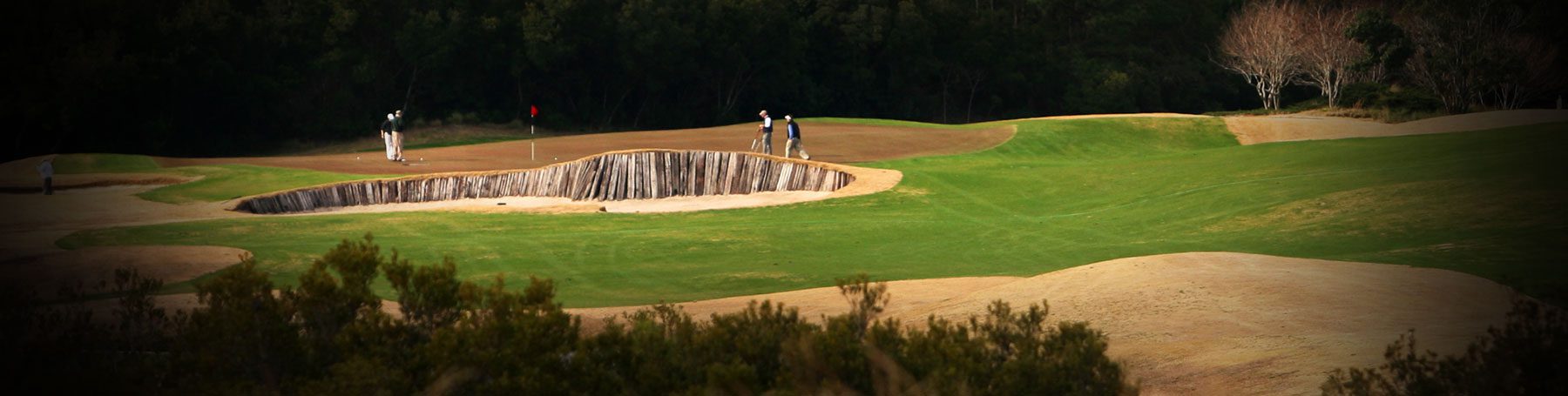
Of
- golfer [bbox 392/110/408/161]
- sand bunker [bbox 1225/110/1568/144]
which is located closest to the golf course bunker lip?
golfer [bbox 392/110/408/161]

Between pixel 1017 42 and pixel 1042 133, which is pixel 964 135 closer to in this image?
pixel 1042 133

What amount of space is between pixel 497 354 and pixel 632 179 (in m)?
23.1

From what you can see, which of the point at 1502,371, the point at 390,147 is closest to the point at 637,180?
the point at 390,147

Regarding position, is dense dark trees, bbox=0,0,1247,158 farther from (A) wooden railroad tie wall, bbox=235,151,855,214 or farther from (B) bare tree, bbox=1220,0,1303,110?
(A) wooden railroad tie wall, bbox=235,151,855,214

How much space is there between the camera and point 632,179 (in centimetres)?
3319

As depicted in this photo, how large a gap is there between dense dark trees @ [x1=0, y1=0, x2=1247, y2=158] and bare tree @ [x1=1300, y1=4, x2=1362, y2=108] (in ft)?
44.2

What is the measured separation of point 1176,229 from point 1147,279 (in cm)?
915

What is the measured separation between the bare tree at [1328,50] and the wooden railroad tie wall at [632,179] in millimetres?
37229

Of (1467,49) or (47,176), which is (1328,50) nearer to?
(1467,49)

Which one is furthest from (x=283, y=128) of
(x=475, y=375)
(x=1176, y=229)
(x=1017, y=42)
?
(x=475, y=375)

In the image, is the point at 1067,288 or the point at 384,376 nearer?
the point at 384,376

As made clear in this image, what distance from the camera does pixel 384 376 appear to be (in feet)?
32.3

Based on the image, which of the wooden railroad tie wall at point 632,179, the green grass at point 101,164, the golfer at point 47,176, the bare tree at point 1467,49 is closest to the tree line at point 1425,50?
the bare tree at point 1467,49

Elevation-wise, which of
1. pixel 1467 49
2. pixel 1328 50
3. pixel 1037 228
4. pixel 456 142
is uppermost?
pixel 1328 50
